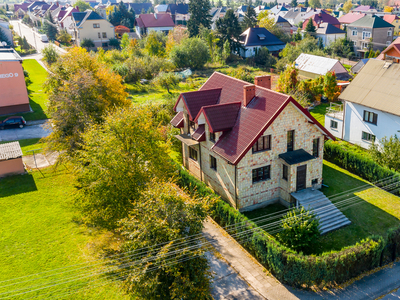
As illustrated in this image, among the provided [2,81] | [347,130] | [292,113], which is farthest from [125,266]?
[2,81]

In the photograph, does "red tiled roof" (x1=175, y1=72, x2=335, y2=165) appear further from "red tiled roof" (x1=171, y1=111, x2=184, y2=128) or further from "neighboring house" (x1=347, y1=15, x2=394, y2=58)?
"neighboring house" (x1=347, y1=15, x2=394, y2=58)

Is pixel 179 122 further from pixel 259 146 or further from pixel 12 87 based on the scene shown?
pixel 12 87

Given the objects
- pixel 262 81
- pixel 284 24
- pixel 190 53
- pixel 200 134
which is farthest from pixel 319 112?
pixel 284 24

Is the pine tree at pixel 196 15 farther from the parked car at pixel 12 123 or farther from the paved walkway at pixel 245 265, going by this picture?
the paved walkway at pixel 245 265

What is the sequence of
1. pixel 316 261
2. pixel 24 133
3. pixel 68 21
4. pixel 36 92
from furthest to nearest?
pixel 68 21
pixel 36 92
pixel 24 133
pixel 316 261

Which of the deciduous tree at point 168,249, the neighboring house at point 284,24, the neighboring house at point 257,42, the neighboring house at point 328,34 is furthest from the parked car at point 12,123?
the neighboring house at point 284,24

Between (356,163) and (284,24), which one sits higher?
(284,24)
